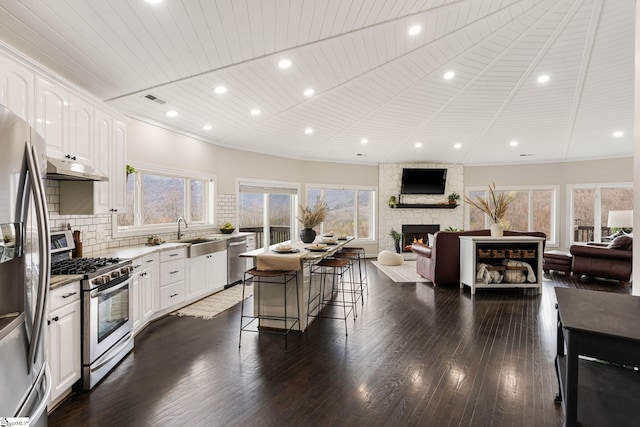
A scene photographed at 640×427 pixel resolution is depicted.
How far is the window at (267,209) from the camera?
7496mm

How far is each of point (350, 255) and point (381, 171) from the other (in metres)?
5.15

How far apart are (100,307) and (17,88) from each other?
5.98ft

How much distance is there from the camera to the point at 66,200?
346 cm

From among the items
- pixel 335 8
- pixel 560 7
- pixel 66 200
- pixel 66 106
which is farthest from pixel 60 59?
pixel 560 7

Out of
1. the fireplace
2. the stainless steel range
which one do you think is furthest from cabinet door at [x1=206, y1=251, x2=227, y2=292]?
the fireplace

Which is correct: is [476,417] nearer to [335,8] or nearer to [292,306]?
[292,306]

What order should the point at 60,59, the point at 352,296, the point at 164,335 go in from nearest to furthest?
the point at 60,59 → the point at 164,335 → the point at 352,296

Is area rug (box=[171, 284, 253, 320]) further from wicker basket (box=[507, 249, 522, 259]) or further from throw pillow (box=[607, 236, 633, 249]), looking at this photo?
throw pillow (box=[607, 236, 633, 249])

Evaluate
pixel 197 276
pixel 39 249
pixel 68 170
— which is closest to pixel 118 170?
pixel 68 170

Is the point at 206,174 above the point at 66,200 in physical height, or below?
above

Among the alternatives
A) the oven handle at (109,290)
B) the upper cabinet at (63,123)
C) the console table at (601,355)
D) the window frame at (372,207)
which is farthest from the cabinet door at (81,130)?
the window frame at (372,207)

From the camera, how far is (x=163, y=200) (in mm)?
5617

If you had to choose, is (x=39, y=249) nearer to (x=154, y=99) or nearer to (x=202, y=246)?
(x=154, y=99)

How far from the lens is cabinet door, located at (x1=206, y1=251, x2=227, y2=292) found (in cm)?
531
